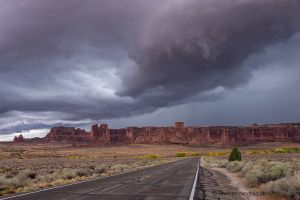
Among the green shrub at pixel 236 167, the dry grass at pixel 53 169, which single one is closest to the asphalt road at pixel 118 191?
the dry grass at pixel 53 169

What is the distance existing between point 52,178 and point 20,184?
4686 mm

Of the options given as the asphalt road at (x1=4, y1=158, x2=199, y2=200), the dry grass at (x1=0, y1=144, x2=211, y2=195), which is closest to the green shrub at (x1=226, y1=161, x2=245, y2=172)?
the dry grass at (x1=0, y1=144, x2=211, y2=195)

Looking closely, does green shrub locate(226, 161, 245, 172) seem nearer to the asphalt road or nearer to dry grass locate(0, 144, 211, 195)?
dry grass locate(0, 144, 211, 195)

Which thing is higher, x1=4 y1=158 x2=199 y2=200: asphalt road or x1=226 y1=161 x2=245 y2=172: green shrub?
x1=4 y1=158 x2=199 y2=200: asphalt road

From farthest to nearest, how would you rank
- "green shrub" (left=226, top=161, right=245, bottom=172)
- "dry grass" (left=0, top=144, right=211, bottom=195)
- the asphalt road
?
"green shrub" (left=226, top=161, right=245, bottom=172), "dry grass" (left=0, top=144, right=211, bottom=195), the asphalt road

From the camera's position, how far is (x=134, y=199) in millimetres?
15086

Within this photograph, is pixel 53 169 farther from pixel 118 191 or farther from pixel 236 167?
pixel 118 191

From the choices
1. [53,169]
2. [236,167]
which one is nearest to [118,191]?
[236,167]

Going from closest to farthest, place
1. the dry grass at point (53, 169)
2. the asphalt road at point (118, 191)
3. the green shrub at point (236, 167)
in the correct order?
the asphalt road at point (118, 191) → the dry grass at point (53, 169) → the green shrub at point (236, 167)

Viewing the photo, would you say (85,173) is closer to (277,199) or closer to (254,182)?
(254,182)

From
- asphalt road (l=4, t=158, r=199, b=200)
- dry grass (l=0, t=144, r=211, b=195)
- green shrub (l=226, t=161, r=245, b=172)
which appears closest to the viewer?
asphalt road (l=4, t=158, r=199, b=200)

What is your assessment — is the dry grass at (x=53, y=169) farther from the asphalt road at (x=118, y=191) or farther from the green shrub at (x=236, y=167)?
the green shrub at (x=236, y=167)

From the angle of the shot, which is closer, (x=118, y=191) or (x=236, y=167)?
(x=118, y=191)

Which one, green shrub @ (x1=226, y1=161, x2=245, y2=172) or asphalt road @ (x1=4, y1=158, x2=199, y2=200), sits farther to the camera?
green shrub @ (x1=226, y1=161, x2=245, y2=172)
